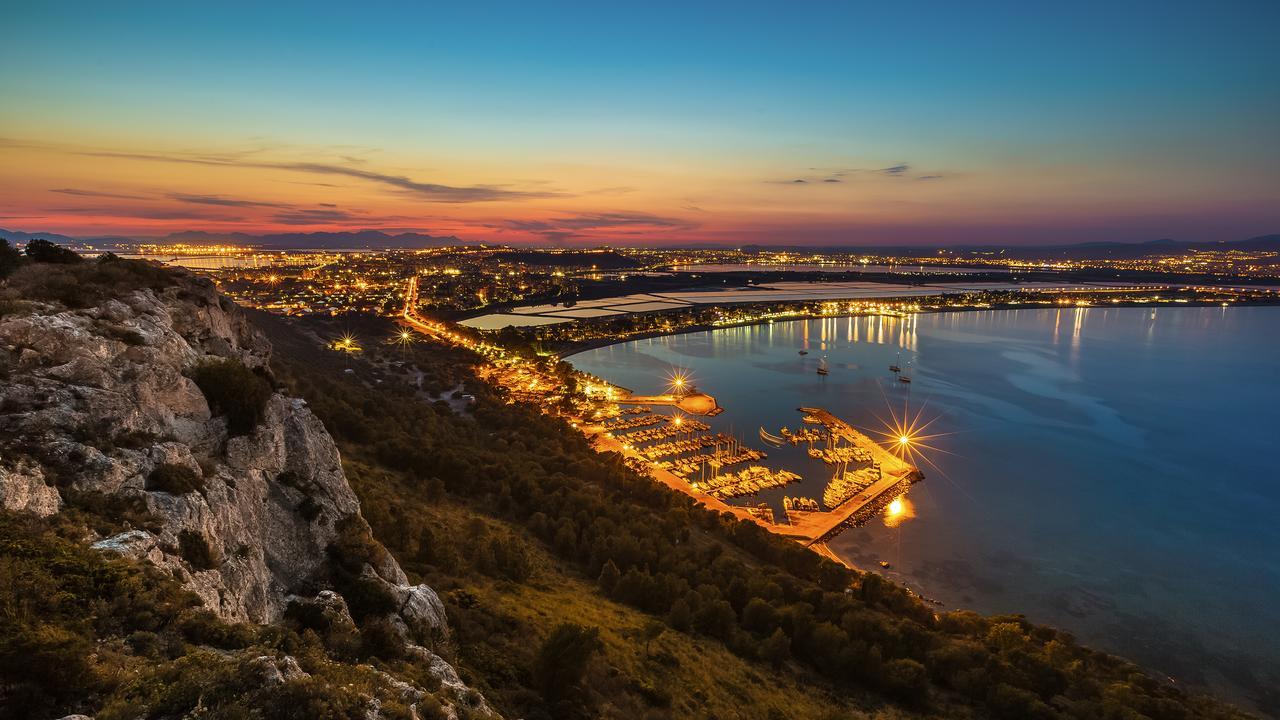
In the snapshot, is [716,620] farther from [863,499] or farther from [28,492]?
[863,499]

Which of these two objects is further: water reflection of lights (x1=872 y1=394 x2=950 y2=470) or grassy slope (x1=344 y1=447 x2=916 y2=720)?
water reflection of lights (x1=872 y1=394 x2=950 y2=470)

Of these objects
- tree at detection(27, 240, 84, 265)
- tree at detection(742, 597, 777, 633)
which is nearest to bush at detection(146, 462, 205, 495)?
tree at detection(27, 240, 84, 265)

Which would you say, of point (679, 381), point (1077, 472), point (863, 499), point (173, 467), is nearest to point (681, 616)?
point (173, 467)

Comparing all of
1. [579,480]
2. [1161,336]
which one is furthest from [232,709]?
[1161,336]

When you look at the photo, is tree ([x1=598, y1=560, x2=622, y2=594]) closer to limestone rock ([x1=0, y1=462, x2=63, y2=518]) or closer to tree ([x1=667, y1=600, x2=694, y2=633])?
tree ([x1=667, y1=600, x2=694, y2=633])

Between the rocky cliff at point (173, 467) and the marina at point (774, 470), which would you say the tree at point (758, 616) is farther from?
the marina at point (774, 470)

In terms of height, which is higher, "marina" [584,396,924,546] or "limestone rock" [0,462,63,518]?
"limestone rock" [0,462,63,518]

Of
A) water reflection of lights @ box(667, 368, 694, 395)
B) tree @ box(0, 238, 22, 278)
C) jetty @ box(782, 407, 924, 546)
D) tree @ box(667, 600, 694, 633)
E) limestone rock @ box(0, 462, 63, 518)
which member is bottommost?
jetty @ box(782, 407, 924, 546)
